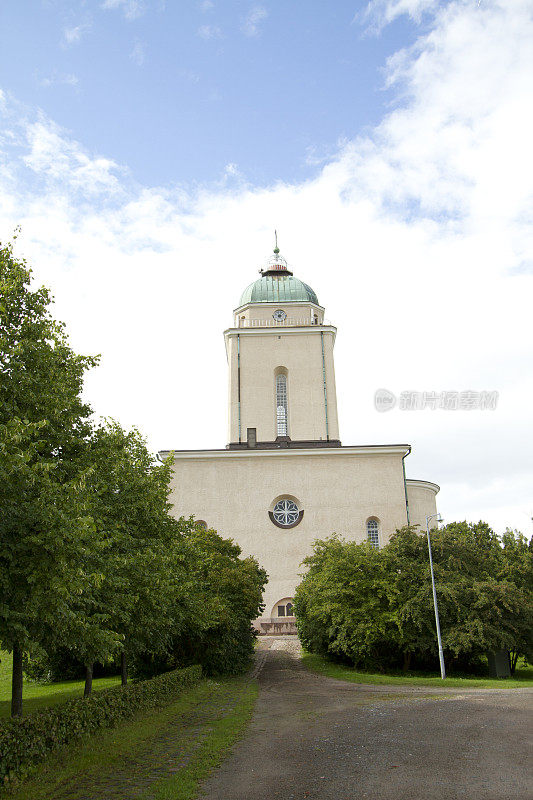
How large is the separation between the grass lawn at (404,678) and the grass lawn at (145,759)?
33.3 feet

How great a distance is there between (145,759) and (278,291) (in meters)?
46.0

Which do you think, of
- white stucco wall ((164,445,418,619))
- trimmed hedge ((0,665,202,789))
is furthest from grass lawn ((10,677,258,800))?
white stucco wall ((164,445,418,619))

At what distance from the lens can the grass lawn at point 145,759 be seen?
8.73 m

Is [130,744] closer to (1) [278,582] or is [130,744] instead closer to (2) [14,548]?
(2) [14,548]

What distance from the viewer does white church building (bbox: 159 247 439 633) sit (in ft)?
140

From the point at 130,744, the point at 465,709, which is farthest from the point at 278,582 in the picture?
the point at 130,744

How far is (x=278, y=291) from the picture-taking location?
2127 inches

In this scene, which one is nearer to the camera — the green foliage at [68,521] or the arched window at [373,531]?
the green foliage at [68,521]

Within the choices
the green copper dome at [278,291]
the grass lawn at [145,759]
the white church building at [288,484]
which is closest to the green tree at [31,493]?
the grass lawn at [145,759]

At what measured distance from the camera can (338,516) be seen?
43438 millimetres

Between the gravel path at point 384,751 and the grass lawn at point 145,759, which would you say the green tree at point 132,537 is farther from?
the gravel path at point 384,751

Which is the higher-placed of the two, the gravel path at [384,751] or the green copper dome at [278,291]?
the green copper dome at [278,291]

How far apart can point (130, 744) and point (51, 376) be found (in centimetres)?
681

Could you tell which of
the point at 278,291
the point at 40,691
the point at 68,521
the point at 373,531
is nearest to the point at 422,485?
the point at 373,531
